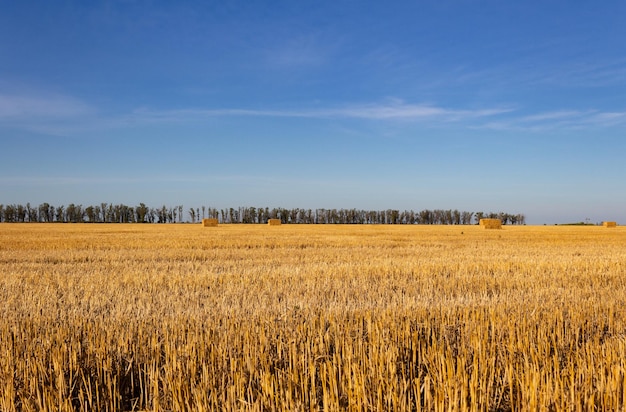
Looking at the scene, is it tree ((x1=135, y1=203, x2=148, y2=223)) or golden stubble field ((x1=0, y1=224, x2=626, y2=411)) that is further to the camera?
tree ((x1=135, y1=203, x2=148, y2=223))

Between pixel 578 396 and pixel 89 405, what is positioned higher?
pixel 578 396

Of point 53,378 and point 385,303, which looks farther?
point 385,303

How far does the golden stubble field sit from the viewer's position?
155 inches

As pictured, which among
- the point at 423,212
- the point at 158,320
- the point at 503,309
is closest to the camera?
→ the point at 158,320

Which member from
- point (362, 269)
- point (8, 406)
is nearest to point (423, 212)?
point (362, 269)

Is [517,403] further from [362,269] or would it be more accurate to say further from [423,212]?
[423,212]

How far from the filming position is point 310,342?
543 centimetres

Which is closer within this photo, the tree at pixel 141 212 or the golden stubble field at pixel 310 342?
the golden stubble field at pixel 310 342

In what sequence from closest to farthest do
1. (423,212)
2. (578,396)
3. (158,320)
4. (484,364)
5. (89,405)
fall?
1. (578,396)
2. (89,405)
3. (484,364)
4. (158,320)
5. (423,212)

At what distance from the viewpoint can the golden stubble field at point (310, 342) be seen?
393 cm

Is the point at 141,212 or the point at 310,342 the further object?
the point at 141,212

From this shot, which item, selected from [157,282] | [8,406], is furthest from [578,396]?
[157,282]

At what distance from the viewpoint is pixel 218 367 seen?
4707 mm

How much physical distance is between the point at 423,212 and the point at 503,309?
16138 cm
